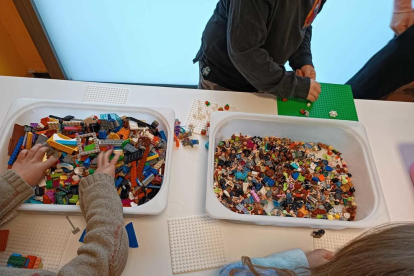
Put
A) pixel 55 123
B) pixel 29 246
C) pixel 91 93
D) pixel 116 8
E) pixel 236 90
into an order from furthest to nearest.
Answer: pixel 116 8 < pixel 236 90 < pixel 91 93 < pixel 55 123 < pixel 29 246

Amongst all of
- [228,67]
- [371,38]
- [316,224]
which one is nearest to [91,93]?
[228,67]

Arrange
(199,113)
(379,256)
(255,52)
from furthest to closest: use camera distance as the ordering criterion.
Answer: (199,113)
(255,52)
(379,256)

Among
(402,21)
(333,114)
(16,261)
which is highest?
(402,21)

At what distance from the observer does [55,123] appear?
36.1 inches

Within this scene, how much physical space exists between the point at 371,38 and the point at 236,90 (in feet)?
3.59

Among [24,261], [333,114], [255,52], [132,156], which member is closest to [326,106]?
[333,114]

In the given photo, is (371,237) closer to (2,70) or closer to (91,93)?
(91,93)

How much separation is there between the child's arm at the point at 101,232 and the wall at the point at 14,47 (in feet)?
3.92

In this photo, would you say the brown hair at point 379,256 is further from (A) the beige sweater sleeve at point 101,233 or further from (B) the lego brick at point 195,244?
(A) the beige sweater sleeve at point 101,233

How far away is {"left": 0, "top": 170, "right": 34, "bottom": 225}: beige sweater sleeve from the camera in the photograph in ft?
2.42

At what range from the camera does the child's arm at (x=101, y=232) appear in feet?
2.15

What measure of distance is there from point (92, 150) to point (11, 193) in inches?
9.0

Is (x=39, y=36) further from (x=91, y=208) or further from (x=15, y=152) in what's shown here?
(x=91, y=208)

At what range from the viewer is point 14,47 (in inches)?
65.0
